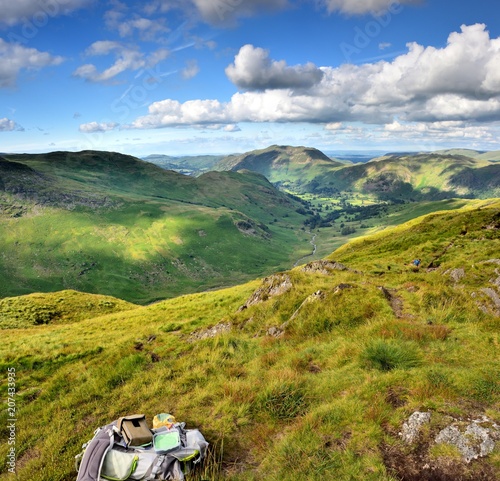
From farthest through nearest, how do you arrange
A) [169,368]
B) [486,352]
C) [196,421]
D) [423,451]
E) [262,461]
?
[169,368]
[486,352]
[196,421]
[262,461]
[423,451]

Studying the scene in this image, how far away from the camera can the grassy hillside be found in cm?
774

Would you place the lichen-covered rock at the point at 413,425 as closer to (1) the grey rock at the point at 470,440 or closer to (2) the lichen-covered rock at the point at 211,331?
(1) the grey rock at the point at 470,440

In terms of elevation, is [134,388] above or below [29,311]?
above

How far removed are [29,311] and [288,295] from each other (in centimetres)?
4769

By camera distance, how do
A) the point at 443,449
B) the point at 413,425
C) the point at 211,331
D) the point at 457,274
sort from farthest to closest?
1. the point at 457,274
2. the point at 211,331
3. the point at 413,425
4. the point at 443,449

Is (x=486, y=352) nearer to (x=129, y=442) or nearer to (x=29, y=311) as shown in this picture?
(x=129, y=442)

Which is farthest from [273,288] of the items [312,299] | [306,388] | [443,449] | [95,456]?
[95,456]

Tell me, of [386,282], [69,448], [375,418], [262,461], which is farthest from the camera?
[386,282]

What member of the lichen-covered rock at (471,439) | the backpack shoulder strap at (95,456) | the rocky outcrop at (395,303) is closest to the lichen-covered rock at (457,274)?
the rocky outcrop at (395,303)

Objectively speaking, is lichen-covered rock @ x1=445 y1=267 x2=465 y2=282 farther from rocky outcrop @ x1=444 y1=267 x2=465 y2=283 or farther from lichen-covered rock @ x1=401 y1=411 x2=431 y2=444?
lichen-covered rock @ x1=401 y1=411 x2=431 y2=444

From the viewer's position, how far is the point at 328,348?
1384cm

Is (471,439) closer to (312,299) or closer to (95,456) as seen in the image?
(95,456)

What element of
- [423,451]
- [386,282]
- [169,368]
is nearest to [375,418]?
[423,451]

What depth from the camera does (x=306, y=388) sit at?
10695 millimetres
